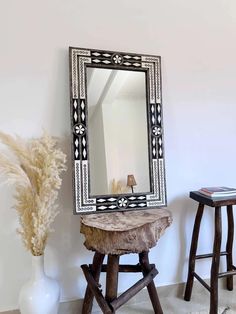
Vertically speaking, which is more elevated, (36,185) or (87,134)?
(87,134)

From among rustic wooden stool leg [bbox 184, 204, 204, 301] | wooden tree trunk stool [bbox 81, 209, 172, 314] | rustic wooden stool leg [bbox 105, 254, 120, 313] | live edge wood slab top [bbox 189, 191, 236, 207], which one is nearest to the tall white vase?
wooden tree trunk stool [bbox 81, 209, 172, 314]

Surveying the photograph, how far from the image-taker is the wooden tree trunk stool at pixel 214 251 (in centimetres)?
166

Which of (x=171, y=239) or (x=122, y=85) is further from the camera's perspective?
(x=171, y=239)

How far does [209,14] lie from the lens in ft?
6.64

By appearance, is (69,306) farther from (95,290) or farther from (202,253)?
(202,253)

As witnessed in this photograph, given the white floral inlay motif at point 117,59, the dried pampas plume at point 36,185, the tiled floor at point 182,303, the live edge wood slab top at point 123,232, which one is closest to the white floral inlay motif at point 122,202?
the live edge wood slab top at point 123,232

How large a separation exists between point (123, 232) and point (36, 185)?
1.88 ft

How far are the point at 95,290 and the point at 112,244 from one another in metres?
0.34

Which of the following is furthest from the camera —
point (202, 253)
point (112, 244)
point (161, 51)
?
point (202, 253)

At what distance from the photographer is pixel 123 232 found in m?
1.35

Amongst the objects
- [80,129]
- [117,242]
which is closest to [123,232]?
[117,242]

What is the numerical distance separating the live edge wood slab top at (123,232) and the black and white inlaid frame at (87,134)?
16 centimetres

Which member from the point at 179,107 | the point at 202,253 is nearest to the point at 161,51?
the point at 179,107

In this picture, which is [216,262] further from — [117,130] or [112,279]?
[117,130]
